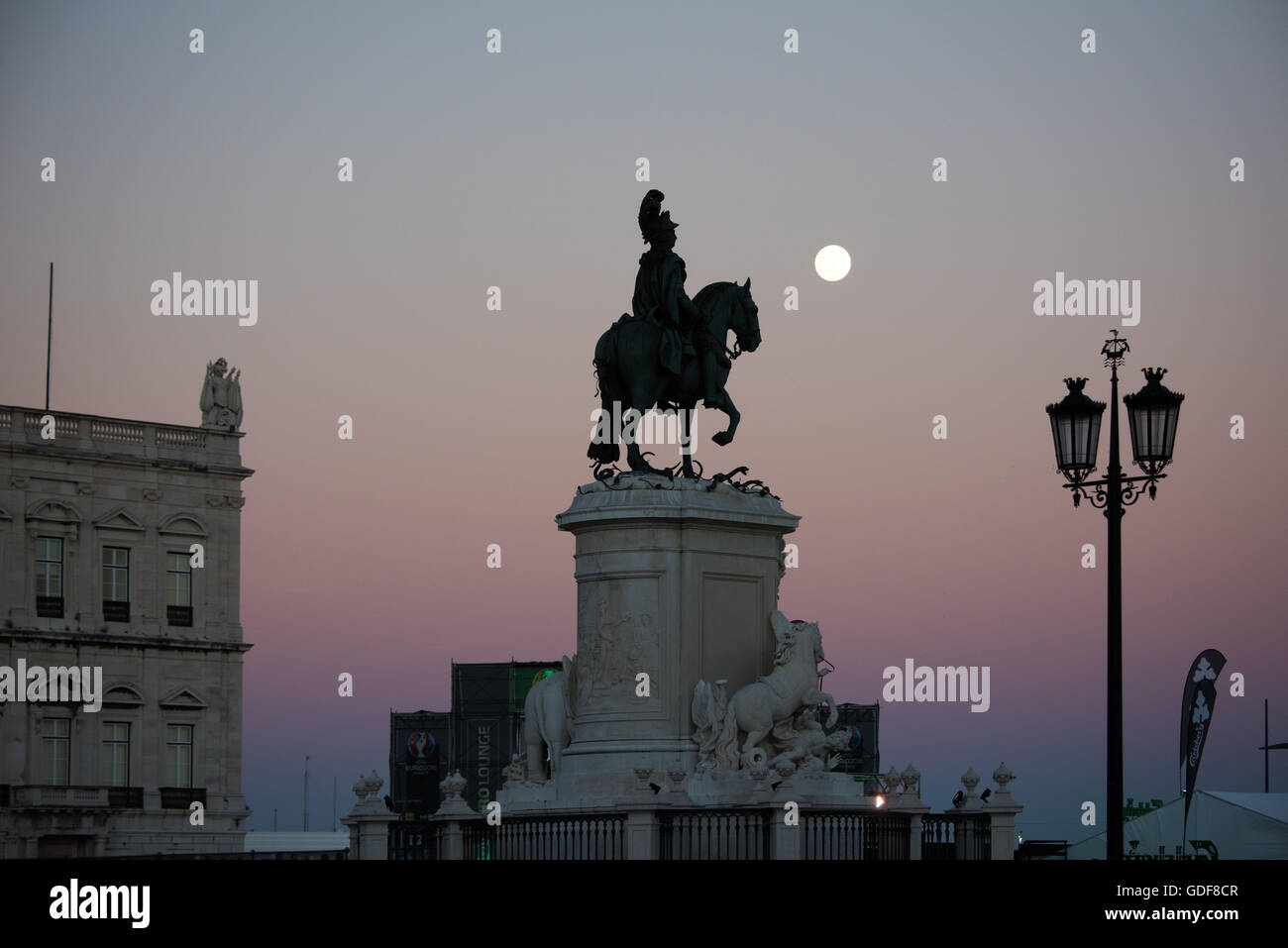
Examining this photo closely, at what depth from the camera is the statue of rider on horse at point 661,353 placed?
31.8 meters

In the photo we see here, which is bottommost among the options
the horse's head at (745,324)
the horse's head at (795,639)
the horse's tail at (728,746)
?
the horse's tail at (728,746)

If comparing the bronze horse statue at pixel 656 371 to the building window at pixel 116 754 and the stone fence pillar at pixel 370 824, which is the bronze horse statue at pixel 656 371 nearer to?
the stone fence pillar at pixel 370 824

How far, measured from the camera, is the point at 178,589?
261 feet

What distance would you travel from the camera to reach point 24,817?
72875mm

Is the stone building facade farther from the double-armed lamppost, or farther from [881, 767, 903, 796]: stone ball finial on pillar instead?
the double-armed lamppost

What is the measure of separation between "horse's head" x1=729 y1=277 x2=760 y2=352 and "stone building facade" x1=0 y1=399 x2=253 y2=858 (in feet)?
147

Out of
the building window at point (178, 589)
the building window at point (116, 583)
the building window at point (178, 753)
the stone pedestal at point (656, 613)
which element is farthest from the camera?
the building window at point (178, 589)

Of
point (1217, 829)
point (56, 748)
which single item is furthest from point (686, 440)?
point (56, 748)

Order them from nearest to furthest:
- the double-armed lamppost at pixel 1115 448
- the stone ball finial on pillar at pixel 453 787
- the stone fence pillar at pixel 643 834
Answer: the double-armed lamppost at pixel 1115 448
the stone fence pillar at pixel 643 834
the stone ball finial on pillar at pixel 453 787

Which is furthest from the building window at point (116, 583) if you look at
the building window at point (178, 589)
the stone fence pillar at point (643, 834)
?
the stone fence pillar at point (643, 834)

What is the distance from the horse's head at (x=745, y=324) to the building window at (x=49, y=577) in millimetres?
47606

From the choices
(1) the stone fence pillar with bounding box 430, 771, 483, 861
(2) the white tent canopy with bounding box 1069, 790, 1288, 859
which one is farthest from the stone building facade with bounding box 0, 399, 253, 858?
(1) the stone fence pillar with bounding box 430, 771, 483, 861

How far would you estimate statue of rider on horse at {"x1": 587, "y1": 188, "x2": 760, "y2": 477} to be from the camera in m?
31.8

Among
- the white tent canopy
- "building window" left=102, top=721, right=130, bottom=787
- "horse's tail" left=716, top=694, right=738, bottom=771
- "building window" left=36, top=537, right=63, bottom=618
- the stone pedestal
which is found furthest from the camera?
"building window" left=36, top=537, right=63, bottom=618
